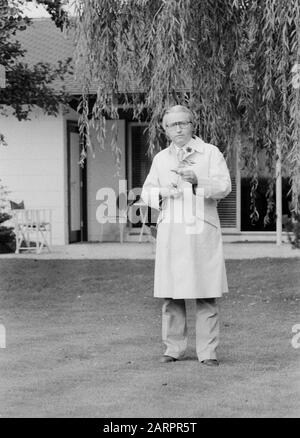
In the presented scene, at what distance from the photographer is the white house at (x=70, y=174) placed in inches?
752

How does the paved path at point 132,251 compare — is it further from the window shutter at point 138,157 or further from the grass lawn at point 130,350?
the grass lawn at point 130,350

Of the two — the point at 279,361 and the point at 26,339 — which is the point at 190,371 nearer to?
the point at 279,361

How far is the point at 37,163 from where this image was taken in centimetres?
1920

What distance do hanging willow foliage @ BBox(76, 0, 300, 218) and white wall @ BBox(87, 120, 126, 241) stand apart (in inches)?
416

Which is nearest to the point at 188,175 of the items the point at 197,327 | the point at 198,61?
the point at 197,327

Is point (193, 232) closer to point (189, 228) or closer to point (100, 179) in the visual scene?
point (189, 228)

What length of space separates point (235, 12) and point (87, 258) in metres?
7.80

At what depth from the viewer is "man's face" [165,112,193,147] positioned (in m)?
7.60

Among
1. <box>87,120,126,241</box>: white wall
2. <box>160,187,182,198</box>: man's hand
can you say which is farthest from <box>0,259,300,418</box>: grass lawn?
<box>87,120,126,241</box>: white wall

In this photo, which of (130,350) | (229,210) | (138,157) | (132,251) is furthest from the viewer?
(138,157)

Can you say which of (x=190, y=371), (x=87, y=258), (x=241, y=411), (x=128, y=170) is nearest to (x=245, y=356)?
(x=190, y=371)

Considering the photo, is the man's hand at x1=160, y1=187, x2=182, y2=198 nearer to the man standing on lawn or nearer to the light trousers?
the man standing on lawn

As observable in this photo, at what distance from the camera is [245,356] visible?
27.2ft

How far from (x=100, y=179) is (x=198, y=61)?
1131 cm
